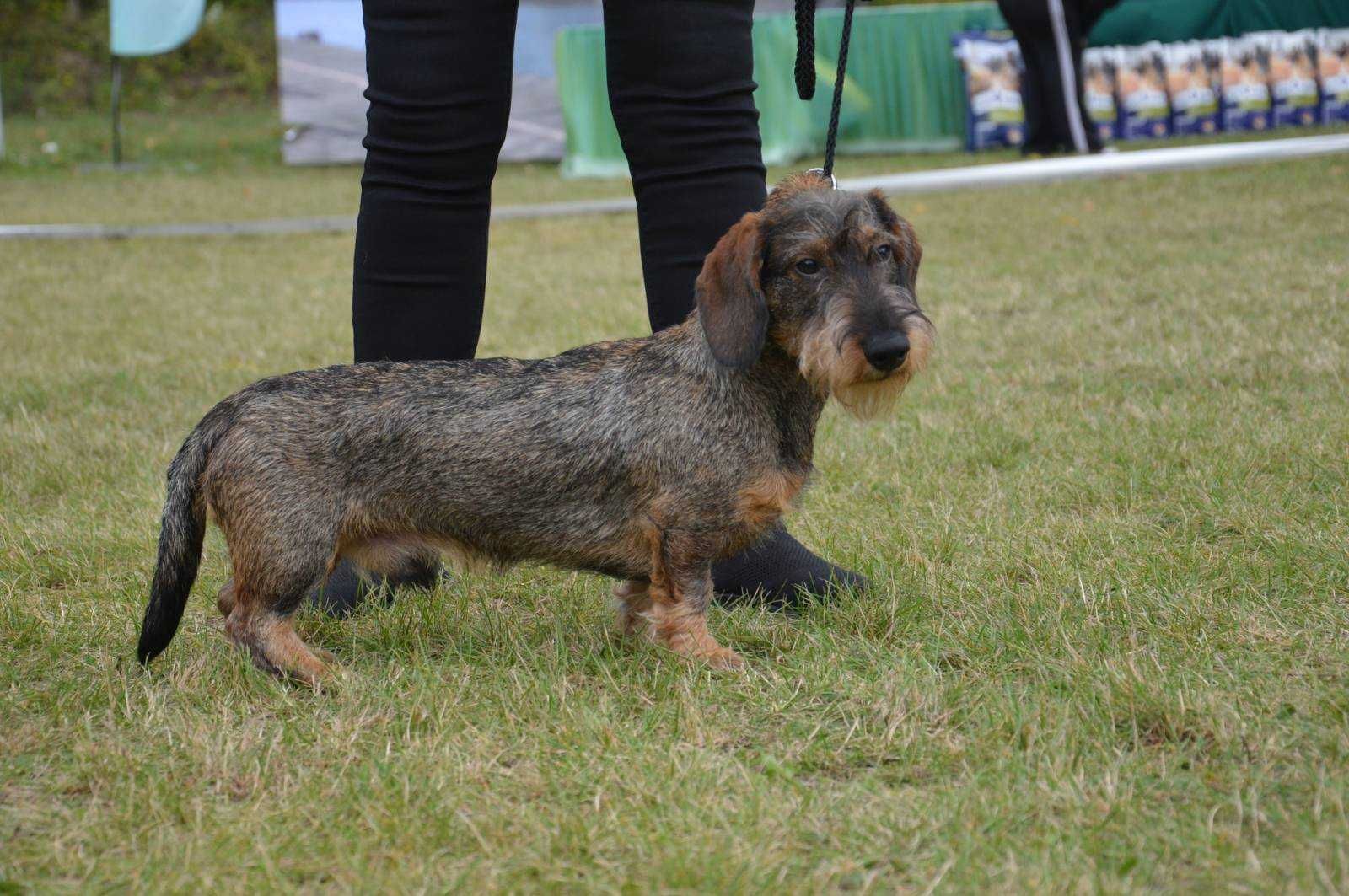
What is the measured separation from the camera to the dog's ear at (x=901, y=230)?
2.82m

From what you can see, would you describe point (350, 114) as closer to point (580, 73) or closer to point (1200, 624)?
point (580, 73)

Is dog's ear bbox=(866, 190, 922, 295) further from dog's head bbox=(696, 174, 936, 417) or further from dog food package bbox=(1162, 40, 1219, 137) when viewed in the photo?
dog food package bbox=(1162, 40, 1219, 137)

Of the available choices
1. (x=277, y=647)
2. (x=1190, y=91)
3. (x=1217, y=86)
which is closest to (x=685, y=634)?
(x=277, y=647)

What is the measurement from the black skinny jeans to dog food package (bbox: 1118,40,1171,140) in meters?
13.0

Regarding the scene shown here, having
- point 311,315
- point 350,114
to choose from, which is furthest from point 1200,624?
point 350,114

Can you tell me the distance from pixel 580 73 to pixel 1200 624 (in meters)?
13.7

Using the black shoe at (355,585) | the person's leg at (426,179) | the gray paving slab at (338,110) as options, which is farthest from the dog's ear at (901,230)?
the gray paving slab at (338,110)

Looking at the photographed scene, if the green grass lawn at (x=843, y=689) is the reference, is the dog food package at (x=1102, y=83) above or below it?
above

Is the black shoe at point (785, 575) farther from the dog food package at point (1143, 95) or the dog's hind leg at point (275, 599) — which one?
the dog food package at point (1143, 95)

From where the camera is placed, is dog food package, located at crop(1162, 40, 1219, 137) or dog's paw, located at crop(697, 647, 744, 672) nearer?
dog's paw, located at crop(697, 647, 744, 672)

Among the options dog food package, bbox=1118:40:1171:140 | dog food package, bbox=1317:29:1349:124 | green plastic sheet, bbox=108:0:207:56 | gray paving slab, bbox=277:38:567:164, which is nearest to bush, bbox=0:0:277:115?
green plastic sheet, bbox=108:0:207:56

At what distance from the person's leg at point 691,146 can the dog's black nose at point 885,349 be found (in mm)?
616

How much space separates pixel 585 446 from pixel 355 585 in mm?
805

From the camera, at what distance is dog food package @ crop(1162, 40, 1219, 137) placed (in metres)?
14.9
